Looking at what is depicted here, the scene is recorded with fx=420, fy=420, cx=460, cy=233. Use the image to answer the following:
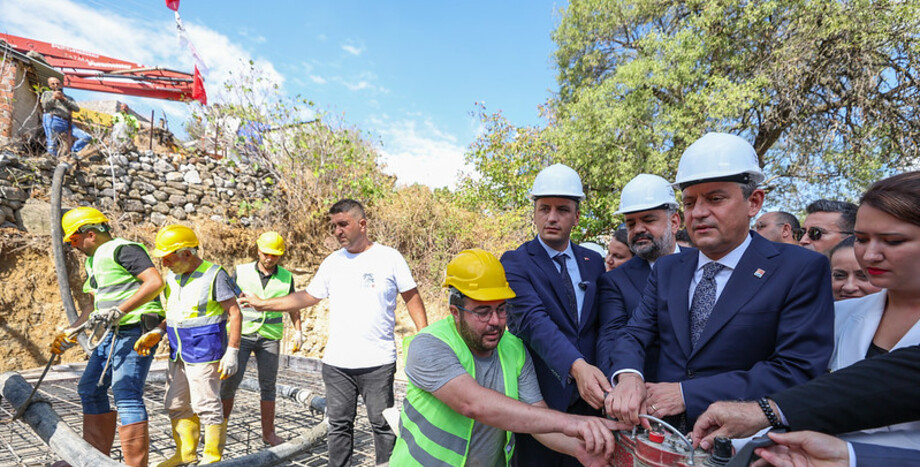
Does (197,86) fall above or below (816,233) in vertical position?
above

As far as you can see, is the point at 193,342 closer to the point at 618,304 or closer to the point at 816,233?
the point at 618,304

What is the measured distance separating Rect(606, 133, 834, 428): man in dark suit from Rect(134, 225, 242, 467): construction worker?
134 inches

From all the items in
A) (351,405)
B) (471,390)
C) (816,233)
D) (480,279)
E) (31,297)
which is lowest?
(31,297)

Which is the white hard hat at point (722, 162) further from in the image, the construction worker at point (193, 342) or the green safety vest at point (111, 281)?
the green safety vest at point (111, 281)

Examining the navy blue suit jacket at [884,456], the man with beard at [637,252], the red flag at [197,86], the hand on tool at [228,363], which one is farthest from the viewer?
the red flag at [197,86]

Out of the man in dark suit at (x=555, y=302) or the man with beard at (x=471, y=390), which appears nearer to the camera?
the man with beard at (x=471, y=390)

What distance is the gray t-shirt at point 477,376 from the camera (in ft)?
5.40

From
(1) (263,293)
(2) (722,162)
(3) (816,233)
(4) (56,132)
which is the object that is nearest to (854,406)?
(2) (722,162)

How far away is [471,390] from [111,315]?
3498 mm

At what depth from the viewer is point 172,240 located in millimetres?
3535

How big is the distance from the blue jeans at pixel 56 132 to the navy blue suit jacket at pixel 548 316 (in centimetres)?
1128

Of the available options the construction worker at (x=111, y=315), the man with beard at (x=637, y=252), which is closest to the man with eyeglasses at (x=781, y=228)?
the man with beard at (x=637, y=252)

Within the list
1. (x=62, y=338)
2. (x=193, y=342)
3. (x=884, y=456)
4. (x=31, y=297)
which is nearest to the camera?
(x=884, y=456)

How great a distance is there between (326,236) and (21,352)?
597 cm
